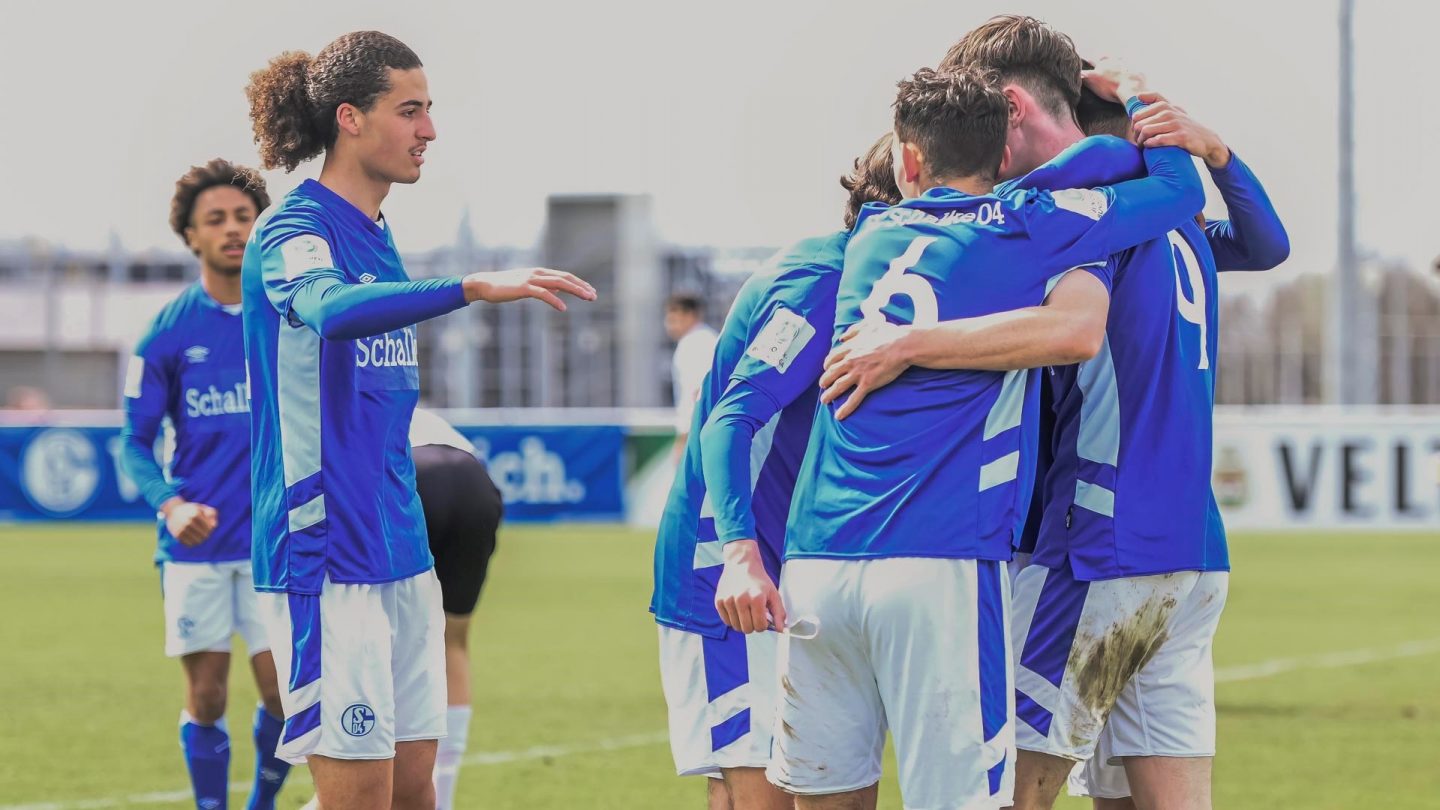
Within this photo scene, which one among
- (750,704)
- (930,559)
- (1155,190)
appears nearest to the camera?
(930,559)

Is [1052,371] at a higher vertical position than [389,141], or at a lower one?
lower

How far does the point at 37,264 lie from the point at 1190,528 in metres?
46.3

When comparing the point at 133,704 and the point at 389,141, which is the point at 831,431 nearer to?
the point at 389,141

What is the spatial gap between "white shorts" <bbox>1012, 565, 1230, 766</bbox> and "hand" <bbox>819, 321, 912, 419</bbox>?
2.54 ft

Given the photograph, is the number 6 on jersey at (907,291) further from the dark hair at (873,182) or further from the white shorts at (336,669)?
the white shorts at (336,669)

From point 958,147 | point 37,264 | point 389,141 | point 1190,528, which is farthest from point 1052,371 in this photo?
point 37,264

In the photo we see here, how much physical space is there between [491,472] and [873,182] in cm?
1999

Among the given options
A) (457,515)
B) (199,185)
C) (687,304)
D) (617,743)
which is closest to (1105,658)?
(457,515)

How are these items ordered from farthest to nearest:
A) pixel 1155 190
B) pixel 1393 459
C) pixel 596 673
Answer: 1. pixel 1393 459
2. pixel 596 673
3. pixel 1155 190

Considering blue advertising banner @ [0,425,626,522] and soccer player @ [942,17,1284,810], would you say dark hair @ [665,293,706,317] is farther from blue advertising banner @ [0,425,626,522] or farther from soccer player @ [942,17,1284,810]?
soccer player @ [942,17,1284,810]

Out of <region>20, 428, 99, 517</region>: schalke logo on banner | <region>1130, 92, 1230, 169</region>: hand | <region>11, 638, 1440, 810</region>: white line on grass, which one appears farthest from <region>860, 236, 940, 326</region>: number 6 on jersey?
<region>20, 428, 99, 517</region>: schalke logo on banner

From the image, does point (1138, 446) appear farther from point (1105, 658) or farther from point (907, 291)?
point (907, 291)

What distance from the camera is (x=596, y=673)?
10688mm

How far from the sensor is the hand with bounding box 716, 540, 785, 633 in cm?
334
